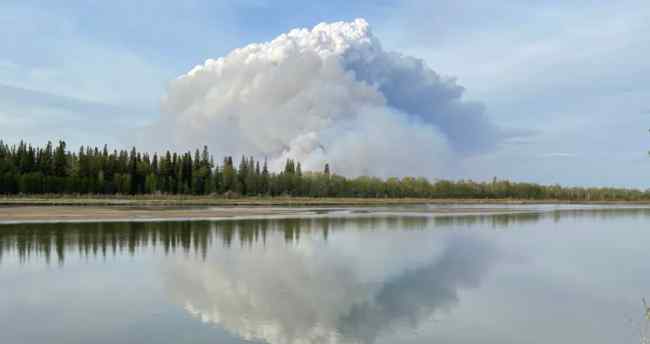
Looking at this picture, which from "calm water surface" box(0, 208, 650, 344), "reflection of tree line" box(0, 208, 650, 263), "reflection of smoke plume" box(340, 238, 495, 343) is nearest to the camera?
"calm water surface" box(0, 208, 650, 344)

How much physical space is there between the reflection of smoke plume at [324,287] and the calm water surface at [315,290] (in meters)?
0.06

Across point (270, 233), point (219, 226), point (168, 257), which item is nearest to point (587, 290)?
point (168, 257)

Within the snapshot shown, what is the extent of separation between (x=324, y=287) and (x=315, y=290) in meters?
0.60

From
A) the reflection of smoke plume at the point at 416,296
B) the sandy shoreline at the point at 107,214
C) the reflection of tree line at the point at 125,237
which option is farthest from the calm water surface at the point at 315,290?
the sandy shoreline at the point at 107,214

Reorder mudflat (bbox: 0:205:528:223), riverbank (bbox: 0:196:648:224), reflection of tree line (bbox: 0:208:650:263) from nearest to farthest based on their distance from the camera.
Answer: reflection of tree line (bbox: 0:208:650:263), mudflat (bbox: 0:205:528:223), riverbank (bbox: 0:196:648:224)

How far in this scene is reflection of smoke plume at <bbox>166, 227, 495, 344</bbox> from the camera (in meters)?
13.8

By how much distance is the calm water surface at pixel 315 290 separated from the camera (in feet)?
43.5

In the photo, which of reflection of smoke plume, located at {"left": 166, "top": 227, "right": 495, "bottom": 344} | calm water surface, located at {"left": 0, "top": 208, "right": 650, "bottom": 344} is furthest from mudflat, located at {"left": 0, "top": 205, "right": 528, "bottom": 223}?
reflection of smoke plume, located at {"left": 166, "top": 227, "right": 495, "bottom": 344}

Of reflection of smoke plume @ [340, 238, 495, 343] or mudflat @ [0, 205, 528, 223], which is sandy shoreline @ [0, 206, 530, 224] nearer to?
mudflat @ [0, 205, 528, 223]

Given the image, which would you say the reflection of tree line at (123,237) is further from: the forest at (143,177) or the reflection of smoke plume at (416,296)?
the forest at (143,177)

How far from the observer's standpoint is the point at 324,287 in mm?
18688

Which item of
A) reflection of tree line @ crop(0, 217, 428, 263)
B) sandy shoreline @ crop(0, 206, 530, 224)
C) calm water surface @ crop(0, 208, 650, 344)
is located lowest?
calm water surface @ crop(0, 208, 650, 344)

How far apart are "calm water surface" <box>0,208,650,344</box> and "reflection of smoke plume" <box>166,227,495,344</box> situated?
57 millimetres

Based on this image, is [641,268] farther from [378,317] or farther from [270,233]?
[270,233]
